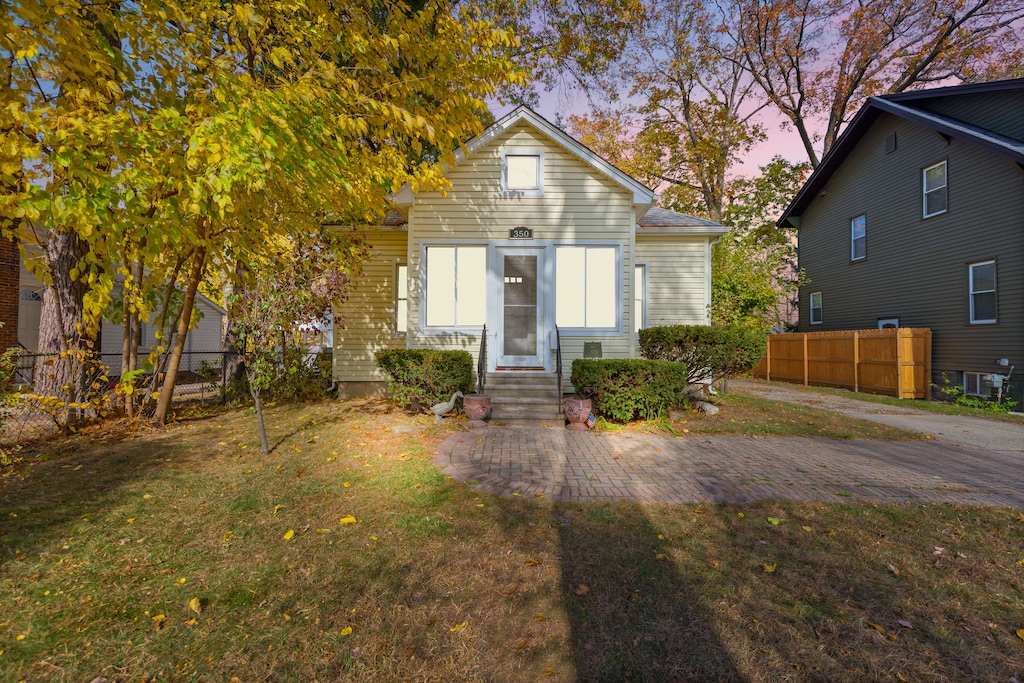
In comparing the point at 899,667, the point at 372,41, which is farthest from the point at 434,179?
the point at 899,667

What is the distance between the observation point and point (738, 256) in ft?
47.6

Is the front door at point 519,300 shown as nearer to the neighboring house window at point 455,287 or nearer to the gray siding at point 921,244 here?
the neighboring house window at point 455,287

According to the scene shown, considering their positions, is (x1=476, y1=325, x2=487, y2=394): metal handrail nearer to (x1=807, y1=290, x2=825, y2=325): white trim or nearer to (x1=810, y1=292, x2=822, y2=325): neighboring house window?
(x1=807, y1=290, x2=825, y2=325): white trim

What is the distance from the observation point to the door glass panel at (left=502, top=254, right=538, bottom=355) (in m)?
10.0

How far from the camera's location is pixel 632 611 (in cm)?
294

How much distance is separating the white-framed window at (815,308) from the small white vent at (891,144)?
6124mm

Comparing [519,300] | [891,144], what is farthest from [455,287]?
[891,144]

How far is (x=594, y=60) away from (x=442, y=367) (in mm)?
15287

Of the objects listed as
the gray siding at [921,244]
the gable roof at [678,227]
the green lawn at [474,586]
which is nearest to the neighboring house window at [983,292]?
the gray siding at [921,244]

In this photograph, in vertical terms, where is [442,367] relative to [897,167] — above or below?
below

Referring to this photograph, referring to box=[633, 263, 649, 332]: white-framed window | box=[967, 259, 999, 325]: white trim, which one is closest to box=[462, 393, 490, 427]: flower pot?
box=[633, 263, 649, 332]: white-framed window

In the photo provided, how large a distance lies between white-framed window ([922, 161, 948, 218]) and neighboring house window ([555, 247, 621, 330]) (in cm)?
1237

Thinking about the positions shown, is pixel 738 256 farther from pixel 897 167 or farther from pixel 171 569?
pixel 171 569

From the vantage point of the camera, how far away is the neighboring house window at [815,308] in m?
20.5
